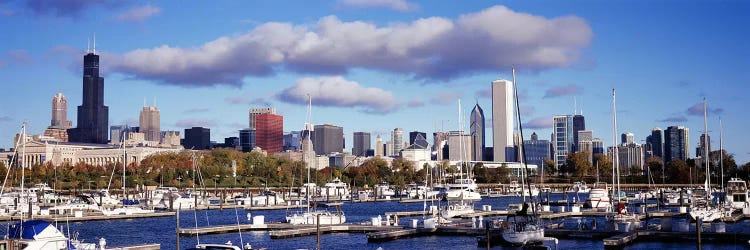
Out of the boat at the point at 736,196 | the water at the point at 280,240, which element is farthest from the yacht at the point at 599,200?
the water at the point at 280,240

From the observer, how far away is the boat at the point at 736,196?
99.0 m

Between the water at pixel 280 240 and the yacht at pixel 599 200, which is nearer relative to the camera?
the water at pixel 280 240

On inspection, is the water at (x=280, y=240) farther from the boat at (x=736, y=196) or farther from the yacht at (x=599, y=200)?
the yacht at (x=599, y=200)

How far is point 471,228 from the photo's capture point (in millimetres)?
77625

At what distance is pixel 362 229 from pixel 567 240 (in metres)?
18.4

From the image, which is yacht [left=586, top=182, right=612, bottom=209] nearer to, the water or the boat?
the boat

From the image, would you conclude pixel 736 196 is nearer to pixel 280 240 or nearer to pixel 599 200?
pixel 599 200

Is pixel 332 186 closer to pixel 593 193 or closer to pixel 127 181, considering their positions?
pixel 127 181

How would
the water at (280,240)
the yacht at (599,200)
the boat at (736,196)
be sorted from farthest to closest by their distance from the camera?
the yacht at (599,200)
the boat at (736,196)
the water at (280,240)

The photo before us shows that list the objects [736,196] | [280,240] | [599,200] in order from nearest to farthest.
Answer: [280,240], [736,196], [599,200]

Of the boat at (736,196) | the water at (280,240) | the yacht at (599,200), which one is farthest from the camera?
the yacht at (599,200)

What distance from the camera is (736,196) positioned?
101 m

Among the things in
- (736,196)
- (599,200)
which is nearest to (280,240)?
(736,196)

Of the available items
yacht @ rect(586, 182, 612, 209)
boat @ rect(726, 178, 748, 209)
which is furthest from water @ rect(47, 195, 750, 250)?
yacht @ rect(586, 182, 612, 209)
